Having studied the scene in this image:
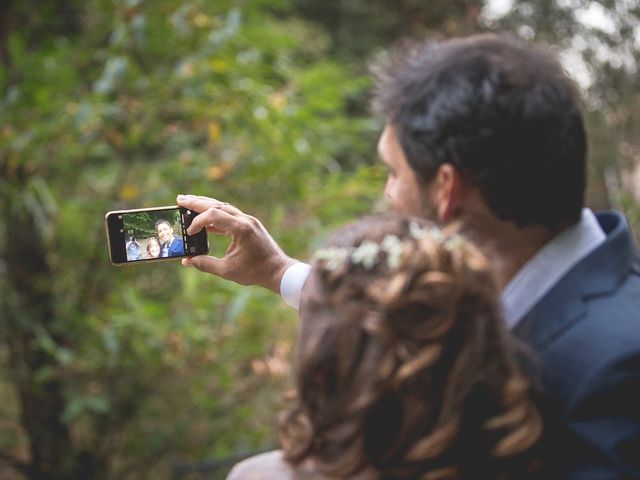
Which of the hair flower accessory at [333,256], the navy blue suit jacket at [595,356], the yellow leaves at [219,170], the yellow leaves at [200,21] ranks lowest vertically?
the navy blue suit jacket at [595,356]

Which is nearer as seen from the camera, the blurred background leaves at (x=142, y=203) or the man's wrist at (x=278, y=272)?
the man's wrist at (x=278, y=272)

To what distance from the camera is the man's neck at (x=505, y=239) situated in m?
1.26

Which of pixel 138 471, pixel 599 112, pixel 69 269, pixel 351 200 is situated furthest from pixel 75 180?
pixel 599 112

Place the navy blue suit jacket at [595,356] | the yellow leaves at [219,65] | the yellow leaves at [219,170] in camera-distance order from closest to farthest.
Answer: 1. the navy blue suit jacket at [595,356]
2. the yellow leaves at [219,65]
3. the yellow leaves at [219,170]

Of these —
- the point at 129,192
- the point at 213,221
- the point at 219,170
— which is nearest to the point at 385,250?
the point at 213,221

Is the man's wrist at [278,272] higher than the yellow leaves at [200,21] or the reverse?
the reverse

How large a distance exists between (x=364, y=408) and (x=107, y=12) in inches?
128

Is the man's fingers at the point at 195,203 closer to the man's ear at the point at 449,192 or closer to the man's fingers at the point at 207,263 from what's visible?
the man's fingers at the point at 207,263

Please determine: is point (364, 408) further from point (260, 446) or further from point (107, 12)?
point (260, 446)

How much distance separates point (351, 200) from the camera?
4.30 metres

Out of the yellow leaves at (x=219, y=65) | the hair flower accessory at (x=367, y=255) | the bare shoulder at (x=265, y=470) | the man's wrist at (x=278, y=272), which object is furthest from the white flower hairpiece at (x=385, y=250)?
the yellow leaves at (x=219, y=65)

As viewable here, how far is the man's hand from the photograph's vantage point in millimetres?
1606

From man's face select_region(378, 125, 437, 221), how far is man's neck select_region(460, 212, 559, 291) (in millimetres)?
73

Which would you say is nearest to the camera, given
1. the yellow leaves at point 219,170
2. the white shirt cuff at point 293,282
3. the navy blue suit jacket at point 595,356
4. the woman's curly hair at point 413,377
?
the woman's curly hair at point 413,377
